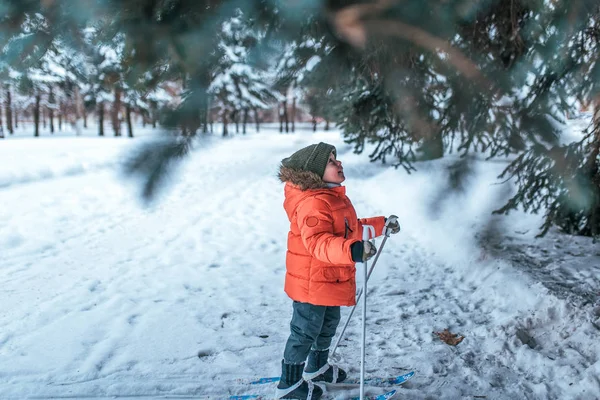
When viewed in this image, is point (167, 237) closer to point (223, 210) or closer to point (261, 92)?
point (223, 210)

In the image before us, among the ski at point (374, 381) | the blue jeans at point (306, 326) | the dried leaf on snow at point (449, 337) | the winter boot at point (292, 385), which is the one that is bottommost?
the ski at point (374, 381)

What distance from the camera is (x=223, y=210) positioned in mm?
8320

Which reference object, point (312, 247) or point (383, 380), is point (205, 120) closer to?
point (312, 247)

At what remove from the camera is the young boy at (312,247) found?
246 cm

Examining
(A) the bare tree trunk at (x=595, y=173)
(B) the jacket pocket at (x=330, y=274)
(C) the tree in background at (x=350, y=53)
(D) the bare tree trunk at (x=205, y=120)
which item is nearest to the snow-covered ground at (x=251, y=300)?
(D) the bare tree trunk at (x=205, y=120)

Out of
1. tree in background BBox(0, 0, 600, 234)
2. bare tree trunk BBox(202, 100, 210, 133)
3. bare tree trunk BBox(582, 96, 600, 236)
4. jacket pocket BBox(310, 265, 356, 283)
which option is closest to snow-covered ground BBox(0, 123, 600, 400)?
bare tree trunk BBox(202, 100, 210, 133)

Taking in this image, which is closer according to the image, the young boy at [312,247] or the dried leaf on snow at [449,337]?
the young boy at [312,247]

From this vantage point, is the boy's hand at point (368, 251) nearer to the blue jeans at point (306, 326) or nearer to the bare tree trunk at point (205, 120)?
the blue jeans at point (306, 326)

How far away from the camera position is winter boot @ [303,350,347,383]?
114 inches

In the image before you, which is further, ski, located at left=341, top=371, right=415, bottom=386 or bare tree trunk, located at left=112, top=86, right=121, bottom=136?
ski, located at left=341, top=371, right=415, bottom=386

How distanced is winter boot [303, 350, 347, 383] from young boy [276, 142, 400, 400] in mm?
113

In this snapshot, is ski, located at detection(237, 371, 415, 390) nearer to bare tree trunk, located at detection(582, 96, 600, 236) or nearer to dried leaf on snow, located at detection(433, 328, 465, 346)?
dried leaf on snow, located at detection(433, 328, 465, 346)

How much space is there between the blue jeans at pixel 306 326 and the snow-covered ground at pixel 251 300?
1.33 ft

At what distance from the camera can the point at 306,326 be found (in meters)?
2.64
